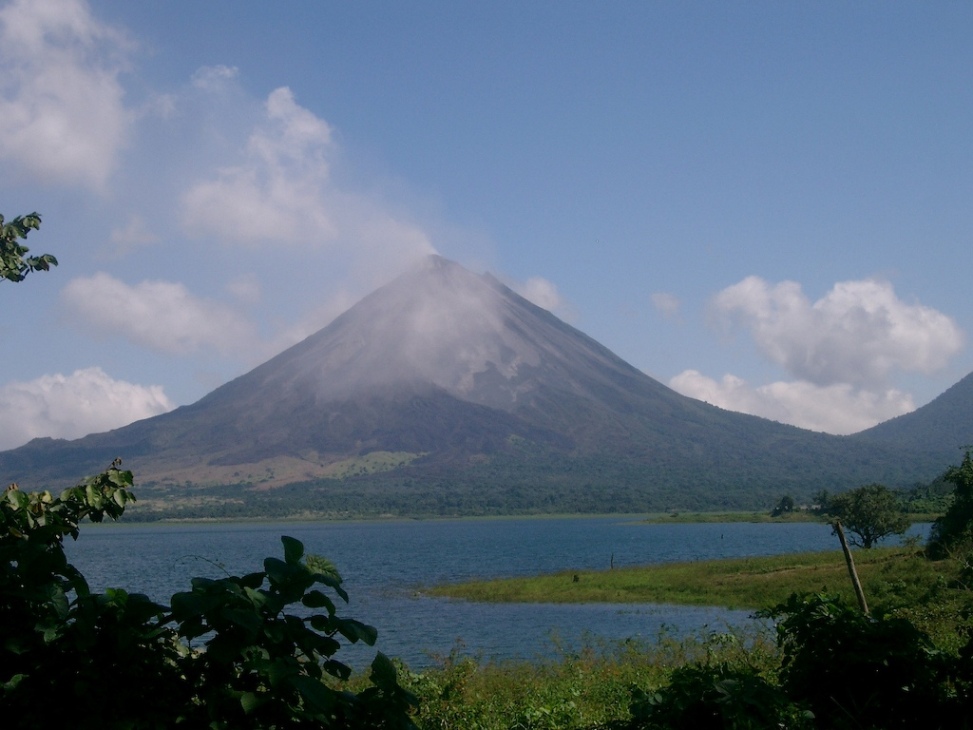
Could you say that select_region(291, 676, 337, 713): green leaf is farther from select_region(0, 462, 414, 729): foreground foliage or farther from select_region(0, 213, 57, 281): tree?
select_region(0, 213, 57, 281): tree

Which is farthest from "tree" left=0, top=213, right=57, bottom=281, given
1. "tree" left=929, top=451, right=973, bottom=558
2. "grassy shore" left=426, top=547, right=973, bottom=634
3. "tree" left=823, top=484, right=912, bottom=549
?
"tree" left=823, top=484, right=912, bottom=549

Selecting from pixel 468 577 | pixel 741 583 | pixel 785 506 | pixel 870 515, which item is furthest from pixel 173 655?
pixel 785 506

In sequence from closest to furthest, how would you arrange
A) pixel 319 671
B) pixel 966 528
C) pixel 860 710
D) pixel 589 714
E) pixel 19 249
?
pixel 319 671 < pixel 860 710 < pixel 19 249 < pixel 589 714 < pixel 966 528

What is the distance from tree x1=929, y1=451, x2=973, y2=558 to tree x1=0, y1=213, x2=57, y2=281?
27867 mm

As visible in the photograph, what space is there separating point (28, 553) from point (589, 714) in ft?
22.2

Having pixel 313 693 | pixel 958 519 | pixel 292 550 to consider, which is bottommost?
pixel 958 519

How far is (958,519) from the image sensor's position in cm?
2870

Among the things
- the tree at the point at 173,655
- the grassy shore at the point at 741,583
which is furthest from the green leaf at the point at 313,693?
the grassy shore at the point at 741,583

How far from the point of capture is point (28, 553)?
2365 millimetres

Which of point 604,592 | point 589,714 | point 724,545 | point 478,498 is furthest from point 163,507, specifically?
point 589,714

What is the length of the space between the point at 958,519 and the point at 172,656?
31356 millimetres

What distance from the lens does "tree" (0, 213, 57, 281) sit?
507cm

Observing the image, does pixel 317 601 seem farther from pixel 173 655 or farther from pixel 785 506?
pixel 785 506

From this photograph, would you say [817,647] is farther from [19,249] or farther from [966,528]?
[966,528]
